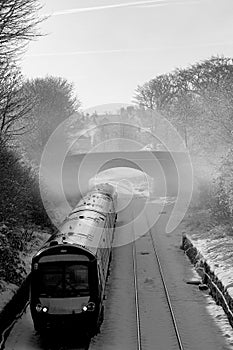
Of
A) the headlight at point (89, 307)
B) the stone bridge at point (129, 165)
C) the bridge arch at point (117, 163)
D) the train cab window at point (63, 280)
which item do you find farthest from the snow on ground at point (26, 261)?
the bridge arch at point (117, 163)

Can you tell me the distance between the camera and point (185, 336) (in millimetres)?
15062

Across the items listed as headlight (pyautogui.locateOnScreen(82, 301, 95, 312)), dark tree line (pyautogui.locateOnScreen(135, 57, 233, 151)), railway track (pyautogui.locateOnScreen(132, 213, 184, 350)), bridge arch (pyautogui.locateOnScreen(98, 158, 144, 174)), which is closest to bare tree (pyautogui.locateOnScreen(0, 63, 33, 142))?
railway track (pyautogui.locateOnScreen(132, 213, 184, 350))

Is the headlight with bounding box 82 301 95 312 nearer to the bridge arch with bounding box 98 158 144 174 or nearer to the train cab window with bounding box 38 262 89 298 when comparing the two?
the train cab window with bounding box 38 262 89 298

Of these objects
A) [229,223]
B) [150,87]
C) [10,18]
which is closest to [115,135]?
[150,87]

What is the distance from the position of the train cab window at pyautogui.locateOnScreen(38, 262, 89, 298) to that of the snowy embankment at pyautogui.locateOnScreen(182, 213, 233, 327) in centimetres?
512

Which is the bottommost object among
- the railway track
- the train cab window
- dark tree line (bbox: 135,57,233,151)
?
the railway track

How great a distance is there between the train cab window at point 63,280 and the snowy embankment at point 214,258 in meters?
5.12

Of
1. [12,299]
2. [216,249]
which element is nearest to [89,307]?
[12,299]

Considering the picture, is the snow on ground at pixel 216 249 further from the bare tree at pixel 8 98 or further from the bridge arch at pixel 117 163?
the bridge arch at pixel 117 163

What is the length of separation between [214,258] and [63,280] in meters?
10.2

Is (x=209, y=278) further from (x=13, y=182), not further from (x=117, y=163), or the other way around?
(x=117, y=163)

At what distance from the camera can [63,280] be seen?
553 inches

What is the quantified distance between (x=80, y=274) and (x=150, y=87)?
61.9 m

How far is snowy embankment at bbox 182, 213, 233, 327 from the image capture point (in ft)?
57.1
